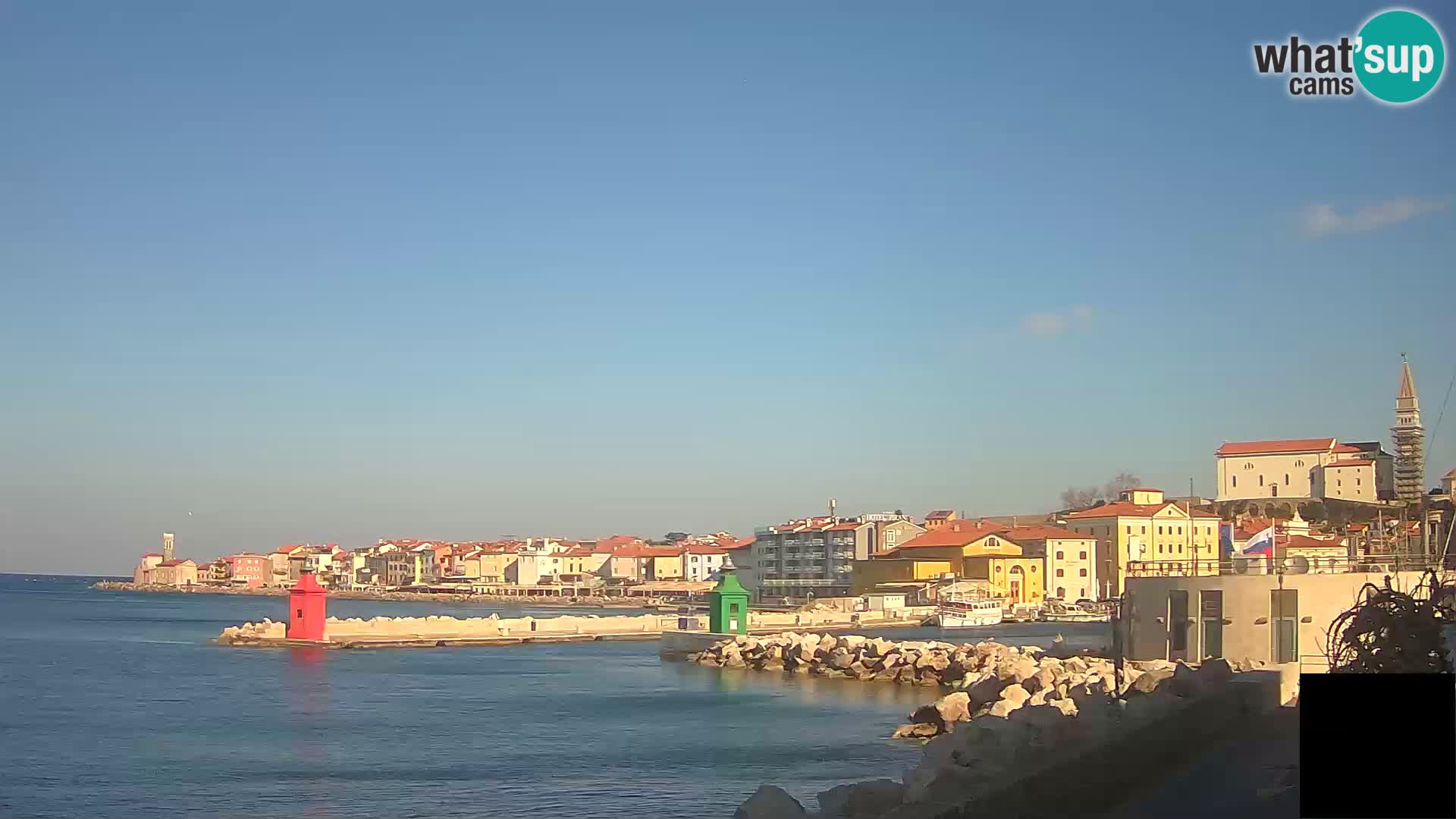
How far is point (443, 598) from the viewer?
392ft

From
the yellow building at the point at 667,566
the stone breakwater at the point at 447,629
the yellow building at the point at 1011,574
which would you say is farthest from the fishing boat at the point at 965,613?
the yellow building at the point at 667,566

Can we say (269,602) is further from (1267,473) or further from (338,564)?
(1267,473)

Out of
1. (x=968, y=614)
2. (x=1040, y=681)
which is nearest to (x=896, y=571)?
(x=968, y=614)

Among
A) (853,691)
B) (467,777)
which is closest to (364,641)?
(853,691)

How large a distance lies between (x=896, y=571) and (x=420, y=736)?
5295cm

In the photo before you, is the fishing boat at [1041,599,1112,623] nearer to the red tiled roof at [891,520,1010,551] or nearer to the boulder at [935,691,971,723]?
the red tiled roof at [891,520,1010,551]

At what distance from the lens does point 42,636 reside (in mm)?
61375

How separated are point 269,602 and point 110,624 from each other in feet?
156

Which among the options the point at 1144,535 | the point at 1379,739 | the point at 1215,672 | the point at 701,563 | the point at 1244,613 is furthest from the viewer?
the point at 701,563

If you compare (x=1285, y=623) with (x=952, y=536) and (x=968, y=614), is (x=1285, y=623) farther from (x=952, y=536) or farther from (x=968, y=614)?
(x=952, y=536)

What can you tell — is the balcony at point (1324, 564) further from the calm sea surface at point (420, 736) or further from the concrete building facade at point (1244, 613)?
the calm sea surface at point (420, 736)

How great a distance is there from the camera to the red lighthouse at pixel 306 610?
154 ft

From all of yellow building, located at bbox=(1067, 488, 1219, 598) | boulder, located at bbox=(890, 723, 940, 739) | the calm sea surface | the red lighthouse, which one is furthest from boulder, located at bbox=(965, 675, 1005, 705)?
yellow building, located at bbox=(1067, 488, 1219, 598)

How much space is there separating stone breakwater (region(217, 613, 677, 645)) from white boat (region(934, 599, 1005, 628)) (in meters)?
12.1
